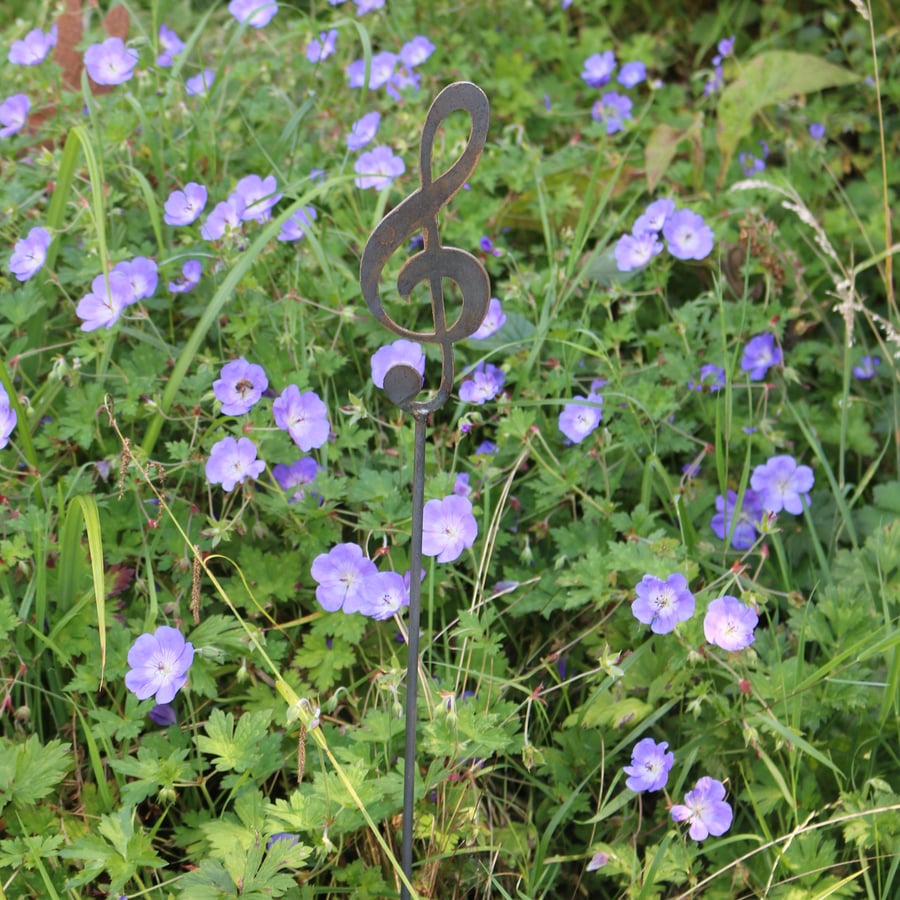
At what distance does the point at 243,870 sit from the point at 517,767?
1.45ft

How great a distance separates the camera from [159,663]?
1.54 m

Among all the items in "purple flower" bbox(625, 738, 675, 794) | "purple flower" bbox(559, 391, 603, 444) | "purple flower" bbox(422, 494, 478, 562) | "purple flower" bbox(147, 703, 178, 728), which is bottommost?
"purple flower" bbox(625, 738, 675, 794)

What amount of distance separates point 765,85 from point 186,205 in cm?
161

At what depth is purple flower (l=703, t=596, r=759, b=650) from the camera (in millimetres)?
1545

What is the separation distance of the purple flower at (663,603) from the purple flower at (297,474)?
0.58 meters

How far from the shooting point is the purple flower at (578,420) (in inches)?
74.5

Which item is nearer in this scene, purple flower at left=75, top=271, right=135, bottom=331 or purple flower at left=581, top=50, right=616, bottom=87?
purple flower at left=75, top=271, right=135, bottom=331

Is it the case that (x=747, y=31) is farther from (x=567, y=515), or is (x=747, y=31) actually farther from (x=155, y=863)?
(x=155, y=863)

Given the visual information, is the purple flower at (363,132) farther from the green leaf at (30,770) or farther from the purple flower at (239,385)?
the green leaf at (30,770)

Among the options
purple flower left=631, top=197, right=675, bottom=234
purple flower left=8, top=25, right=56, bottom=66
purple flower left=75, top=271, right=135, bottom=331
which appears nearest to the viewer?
purple flower left=75, top=271, right=135, bottom=331

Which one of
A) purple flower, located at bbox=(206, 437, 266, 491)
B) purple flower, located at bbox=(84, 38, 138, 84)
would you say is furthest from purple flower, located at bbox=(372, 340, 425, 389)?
purple flower, located at bbox=(84, 38, 138, 84)

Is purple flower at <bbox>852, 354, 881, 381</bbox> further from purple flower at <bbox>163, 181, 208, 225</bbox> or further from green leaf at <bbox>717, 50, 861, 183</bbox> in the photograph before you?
purple flower at <bbox>163, 181, 208, 225</bbox>

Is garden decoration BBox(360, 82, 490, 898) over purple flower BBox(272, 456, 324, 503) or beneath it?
over

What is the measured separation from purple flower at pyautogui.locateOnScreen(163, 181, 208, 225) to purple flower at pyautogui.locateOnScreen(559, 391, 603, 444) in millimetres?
824
